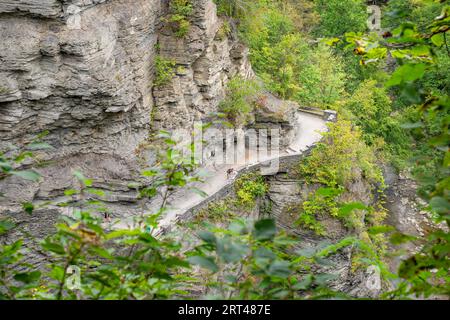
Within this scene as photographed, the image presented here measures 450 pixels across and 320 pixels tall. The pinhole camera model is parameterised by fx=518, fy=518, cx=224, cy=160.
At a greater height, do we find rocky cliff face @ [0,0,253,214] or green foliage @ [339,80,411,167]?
green foliage @ [339,80,411,167]

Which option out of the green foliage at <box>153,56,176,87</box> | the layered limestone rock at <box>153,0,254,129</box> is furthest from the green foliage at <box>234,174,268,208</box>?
the green foliage at <box>153,56,176,87</box>

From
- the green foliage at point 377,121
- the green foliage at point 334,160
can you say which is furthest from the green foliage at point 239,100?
the green foliage at point 377,121

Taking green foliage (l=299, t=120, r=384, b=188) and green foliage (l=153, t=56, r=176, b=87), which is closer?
green foliage (l=153, t=56, r=176, b=87)

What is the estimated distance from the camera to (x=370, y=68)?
35.7 meters

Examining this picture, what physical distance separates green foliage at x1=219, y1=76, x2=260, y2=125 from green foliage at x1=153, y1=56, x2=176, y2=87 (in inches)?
145

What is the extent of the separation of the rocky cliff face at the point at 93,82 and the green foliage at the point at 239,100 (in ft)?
6.79

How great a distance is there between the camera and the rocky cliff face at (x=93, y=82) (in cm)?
1611

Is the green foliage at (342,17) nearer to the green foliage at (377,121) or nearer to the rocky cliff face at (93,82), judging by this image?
the green foliage at (377,121)

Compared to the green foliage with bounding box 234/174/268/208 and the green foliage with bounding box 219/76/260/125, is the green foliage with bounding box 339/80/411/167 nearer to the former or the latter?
the green foliage with bounding box 219/76/260/125

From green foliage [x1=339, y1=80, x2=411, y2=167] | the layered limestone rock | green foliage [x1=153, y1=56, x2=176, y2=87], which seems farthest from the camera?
green foliage [x1=339, y1=80, x2=411, y2=167]

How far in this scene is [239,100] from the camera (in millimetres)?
24141

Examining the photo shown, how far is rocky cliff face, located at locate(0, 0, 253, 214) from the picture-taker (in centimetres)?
1611

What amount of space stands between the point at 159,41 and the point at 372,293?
1442cm
